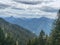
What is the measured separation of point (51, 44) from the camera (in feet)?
190

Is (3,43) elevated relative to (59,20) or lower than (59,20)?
lower

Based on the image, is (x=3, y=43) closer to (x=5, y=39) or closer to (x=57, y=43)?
(x=5, y=39)

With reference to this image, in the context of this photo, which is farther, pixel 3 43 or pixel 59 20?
pixel 3 43

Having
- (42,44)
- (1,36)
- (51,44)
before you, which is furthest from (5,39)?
(42,44)

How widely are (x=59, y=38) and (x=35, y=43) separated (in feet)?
103

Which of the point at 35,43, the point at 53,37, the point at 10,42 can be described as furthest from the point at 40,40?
the point at 53,37

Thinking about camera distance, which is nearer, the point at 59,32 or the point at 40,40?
the point at 59,32

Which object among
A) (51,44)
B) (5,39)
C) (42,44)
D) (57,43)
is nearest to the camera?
(57,43)

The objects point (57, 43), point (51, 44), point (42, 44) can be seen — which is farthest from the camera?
point (42, 44)

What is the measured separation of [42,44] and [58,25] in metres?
25.5

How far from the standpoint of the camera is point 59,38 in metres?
53.3

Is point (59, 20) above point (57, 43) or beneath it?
above

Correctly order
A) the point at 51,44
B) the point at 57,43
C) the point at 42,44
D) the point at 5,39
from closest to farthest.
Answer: the point at 57,43 < the point at 51,44 < the point at 5,39 < the point at 42,44

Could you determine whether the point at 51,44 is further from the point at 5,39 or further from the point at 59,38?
the point at 5,39
